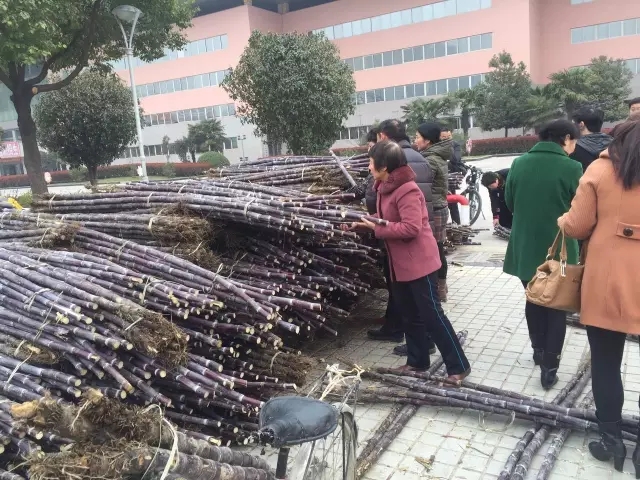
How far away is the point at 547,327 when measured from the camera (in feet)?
12.3

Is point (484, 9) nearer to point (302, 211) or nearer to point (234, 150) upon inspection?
point (234, 150)

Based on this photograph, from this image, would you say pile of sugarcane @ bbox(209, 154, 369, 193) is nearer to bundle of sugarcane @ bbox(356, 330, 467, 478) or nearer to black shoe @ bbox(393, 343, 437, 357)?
black shoe @ bbox(393, 343, 437, 357)

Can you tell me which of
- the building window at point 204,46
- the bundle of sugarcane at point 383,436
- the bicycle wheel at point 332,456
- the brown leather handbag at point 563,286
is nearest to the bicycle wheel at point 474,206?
the bundle of sugarcane at point 383,436

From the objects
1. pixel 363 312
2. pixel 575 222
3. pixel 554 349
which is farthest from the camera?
pixel 363 312

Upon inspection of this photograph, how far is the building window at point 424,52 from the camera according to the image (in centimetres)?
3762

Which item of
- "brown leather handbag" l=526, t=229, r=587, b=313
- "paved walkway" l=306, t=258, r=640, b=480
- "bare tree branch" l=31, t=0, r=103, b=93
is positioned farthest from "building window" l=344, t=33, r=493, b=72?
"brown leather handbag" l=526, t=229, r=587, b=313

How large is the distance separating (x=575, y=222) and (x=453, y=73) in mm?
38974

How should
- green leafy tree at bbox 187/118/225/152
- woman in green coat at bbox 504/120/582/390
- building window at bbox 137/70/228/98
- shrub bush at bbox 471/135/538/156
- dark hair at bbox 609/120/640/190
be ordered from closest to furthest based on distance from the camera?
dark hair at bbox 609/120/640/190
woman in green coat at bbox 504/120/582/390
shrub bush at bbox 471/135/538/156
green leafy tree at bbox 187/118/225/152
building window at bbox 137/70/228/98

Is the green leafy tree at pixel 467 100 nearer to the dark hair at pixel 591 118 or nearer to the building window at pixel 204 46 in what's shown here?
the building window at pixel 204 46

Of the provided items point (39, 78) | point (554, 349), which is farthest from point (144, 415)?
point (39, 78)

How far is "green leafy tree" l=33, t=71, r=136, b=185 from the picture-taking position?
15.1 metres

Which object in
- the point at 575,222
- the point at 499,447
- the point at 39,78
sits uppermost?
the point at 39,78

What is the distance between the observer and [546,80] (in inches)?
1582

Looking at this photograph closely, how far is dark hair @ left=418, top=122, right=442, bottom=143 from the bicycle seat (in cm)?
351
